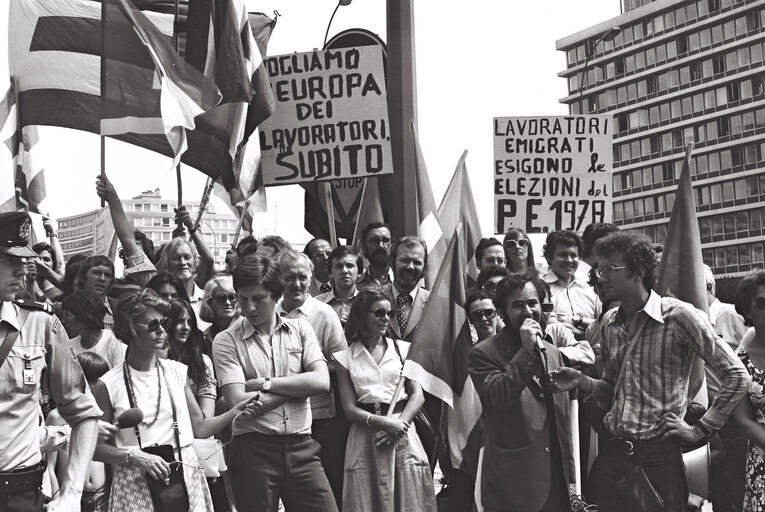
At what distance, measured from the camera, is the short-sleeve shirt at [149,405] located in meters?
6.29

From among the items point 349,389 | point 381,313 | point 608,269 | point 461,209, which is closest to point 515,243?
point 461,209

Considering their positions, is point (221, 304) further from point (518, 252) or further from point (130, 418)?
point (518, 252)

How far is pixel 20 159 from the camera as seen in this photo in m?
11.2

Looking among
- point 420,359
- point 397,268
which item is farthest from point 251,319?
point 397,268

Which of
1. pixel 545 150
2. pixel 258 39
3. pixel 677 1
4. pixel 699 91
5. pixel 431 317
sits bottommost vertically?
pixel 431 317

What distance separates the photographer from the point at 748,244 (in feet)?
374

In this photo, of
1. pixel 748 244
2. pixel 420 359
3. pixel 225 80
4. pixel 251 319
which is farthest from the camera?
pixel 748 244

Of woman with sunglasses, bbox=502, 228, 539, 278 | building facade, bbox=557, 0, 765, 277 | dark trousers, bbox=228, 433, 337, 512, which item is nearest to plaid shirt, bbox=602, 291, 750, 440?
dark trousers, bbox=228, 433, 337, 512

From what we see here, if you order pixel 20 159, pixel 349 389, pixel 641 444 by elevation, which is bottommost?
pixel 641 444

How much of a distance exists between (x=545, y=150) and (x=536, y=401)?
5.49 meters

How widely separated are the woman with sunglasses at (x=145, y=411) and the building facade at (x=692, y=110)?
107931 mm

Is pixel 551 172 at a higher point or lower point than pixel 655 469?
higher

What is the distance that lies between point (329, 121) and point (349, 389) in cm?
391

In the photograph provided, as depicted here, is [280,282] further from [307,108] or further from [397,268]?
[307,108]
